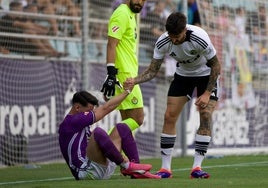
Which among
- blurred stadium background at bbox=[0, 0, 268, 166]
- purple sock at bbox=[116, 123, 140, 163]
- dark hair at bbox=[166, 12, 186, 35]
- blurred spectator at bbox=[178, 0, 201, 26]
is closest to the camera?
dark hair at bbox=[166, 12, 186, 35]

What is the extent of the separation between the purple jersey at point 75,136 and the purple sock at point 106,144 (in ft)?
0.48

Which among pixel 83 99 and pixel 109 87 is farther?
pixel 109 87

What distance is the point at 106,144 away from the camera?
400 inches

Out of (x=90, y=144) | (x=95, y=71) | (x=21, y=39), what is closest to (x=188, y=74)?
(x=90, y=144)

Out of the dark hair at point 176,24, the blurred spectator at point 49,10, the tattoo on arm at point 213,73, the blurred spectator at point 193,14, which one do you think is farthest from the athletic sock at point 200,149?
the blurred spectator at point 193,14

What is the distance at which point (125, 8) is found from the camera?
12188mm

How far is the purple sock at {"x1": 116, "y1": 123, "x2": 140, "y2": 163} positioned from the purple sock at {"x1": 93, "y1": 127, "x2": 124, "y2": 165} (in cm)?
48

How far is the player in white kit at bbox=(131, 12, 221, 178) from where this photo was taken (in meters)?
11.0

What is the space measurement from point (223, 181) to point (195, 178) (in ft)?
2.72

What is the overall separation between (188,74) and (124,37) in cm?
113

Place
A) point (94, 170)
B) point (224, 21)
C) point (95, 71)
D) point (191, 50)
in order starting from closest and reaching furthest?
point (94, 170) → point (191, 50) → point (95, 71) → point (224, 21)

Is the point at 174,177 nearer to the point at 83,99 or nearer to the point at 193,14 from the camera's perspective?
the point at 83,99

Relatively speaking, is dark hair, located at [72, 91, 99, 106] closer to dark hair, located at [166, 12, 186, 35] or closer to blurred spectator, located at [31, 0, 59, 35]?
dark hair, located at [166, 12, 186, 35]

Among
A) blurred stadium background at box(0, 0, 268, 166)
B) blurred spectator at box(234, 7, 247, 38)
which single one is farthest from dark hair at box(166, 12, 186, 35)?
blurred spectator at box(234, 7, 247, 38)
